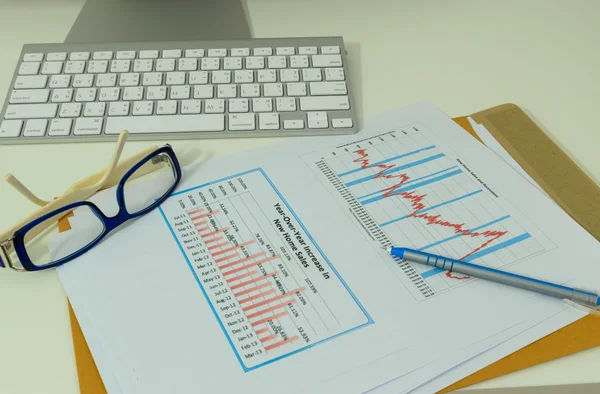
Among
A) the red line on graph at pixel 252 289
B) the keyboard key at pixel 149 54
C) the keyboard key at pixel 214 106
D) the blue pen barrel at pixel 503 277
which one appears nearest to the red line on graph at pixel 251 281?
the red line on graph at pixel 252 289

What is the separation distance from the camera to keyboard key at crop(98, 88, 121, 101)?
62 centimetres

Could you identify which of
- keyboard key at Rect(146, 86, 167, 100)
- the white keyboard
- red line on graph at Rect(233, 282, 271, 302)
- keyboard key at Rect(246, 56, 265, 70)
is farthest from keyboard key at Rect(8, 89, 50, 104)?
red line on graph at Rect(233, 282, 271, 302)

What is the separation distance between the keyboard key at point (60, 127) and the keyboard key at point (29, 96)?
0.04m

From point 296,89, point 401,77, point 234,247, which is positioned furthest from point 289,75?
point 234,247

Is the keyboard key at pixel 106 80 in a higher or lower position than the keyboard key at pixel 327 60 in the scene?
higher

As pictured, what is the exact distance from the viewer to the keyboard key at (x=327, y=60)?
0.67 m

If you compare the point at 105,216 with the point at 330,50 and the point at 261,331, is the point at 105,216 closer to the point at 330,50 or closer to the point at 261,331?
the point at 261,331

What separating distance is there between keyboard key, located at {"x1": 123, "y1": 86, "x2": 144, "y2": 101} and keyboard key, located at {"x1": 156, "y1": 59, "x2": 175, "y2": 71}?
37 mm

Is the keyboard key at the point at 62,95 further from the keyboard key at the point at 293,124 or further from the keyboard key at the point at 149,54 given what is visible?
the keyboard key at the point at 293,124

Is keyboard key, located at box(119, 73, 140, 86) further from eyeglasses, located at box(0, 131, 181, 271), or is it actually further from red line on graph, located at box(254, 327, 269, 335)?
red line on graph, located at box(254, 327, 269, 335)

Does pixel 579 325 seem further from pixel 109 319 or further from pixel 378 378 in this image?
pixel 109 319

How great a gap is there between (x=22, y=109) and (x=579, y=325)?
1.76 feet

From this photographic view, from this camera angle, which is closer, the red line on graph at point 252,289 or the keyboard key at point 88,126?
the red line on graph at point 252,289

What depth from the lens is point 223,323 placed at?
0.44 meters
